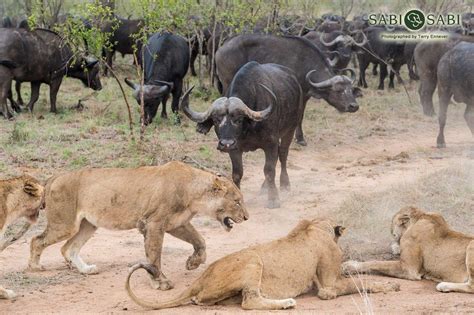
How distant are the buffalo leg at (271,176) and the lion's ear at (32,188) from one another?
4.21m

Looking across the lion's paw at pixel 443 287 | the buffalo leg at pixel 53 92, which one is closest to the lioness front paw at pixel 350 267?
the lion's paw at pixel 443 287

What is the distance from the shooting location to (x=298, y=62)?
54.7 ft

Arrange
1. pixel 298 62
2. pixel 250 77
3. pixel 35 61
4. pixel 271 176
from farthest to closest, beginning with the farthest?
pixel 35 61 < pixel 298 62 < pixel 250 77 < pixel 271 176

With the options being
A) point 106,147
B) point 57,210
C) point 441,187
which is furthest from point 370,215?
point 106,147

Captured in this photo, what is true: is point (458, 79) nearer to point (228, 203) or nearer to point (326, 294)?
point (228, 203)

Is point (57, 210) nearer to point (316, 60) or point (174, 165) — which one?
point (174, 165)

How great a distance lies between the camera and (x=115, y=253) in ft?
31.2

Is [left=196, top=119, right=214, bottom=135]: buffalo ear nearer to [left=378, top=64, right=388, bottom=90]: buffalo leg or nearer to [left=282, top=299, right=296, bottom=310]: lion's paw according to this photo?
[left=282, top=299, right=296, bottom=310]: lion's paw

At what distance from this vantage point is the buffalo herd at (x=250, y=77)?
11812 mm

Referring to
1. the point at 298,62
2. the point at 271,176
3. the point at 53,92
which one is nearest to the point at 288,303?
the point at 271,176

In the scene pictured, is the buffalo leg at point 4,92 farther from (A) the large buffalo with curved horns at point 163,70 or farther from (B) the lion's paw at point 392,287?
(B) the lion's paw at point 392,287

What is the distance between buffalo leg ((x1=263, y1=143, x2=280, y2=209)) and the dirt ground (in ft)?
0.50

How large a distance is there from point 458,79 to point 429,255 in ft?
27.7

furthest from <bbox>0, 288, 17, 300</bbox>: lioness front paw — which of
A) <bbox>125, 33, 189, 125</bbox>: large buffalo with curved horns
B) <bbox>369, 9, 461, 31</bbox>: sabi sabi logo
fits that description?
<bbox>369, 9, 461, 31</bbox>: sabi sabi logo
